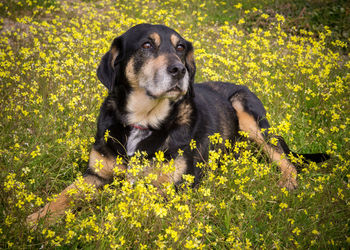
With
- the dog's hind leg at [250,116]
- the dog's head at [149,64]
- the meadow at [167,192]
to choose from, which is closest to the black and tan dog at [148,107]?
the dog's head at [149,64]

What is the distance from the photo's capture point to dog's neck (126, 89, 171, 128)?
347cm

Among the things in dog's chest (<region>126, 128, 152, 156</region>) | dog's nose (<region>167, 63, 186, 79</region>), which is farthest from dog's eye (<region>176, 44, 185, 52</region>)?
dog's chest (<region>126, 128, 152, 156</region>)

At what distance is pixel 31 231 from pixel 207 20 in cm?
926

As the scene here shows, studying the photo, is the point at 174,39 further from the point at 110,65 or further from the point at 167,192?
the point at 167,192

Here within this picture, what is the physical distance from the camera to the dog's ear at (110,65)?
3.47 meters

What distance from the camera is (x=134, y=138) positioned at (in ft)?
11.4

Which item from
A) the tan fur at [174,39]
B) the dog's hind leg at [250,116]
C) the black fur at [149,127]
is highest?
the tan fur at [174,39]

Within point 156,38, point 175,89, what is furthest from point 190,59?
point 175,89

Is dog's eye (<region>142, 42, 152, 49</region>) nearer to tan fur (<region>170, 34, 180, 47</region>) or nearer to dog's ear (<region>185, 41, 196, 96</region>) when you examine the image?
tan fur (<region>170, 34, 180, 47</region>)

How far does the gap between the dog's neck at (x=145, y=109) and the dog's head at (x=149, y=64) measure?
12 cm

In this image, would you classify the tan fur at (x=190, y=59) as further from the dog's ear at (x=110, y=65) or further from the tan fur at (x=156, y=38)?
the dog's ear at (x=110, y=65)

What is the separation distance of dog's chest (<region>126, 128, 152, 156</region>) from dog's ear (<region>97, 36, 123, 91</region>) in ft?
1.76

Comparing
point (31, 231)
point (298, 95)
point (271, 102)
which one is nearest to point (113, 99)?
point (31, 231)

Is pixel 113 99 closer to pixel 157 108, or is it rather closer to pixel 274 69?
pixel 157 108
